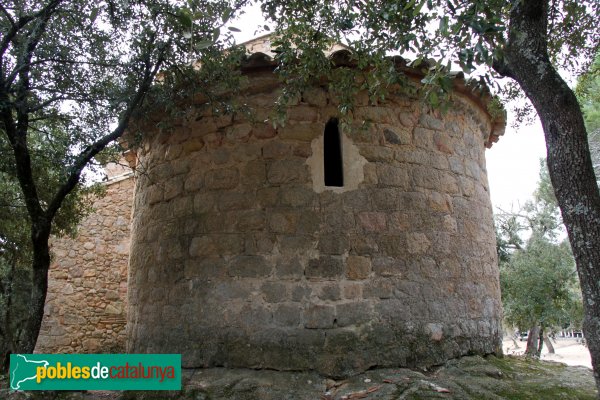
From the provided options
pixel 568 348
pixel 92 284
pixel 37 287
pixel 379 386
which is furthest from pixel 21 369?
pixel 568 348

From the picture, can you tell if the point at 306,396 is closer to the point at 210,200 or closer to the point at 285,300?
the point at 285,300

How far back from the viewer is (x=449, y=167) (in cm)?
534

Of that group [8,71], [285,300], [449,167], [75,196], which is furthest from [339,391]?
[75,196]

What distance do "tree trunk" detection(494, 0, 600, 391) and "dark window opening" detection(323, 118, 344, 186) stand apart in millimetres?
1784

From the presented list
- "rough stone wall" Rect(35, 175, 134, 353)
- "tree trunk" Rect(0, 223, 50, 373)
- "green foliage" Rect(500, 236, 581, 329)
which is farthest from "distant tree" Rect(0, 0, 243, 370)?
"green foliage" Rect(500, 236, 581, 329)

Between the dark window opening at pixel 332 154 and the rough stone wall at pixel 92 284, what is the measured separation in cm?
638

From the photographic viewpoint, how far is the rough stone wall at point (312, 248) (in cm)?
450

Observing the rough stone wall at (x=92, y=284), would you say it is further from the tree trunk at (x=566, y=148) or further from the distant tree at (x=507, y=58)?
the tree trunk at (x=566, y=148)

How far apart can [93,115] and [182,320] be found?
2481mm

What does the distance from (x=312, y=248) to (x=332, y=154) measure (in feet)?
3.91

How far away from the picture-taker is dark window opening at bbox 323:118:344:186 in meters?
5.07

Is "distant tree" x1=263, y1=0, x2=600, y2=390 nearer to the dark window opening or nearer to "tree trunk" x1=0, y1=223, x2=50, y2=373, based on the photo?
the dark window opening

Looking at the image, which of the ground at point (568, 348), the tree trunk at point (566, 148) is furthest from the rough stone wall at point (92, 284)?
the ground at point (568, 348)

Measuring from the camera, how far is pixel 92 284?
10.2m
